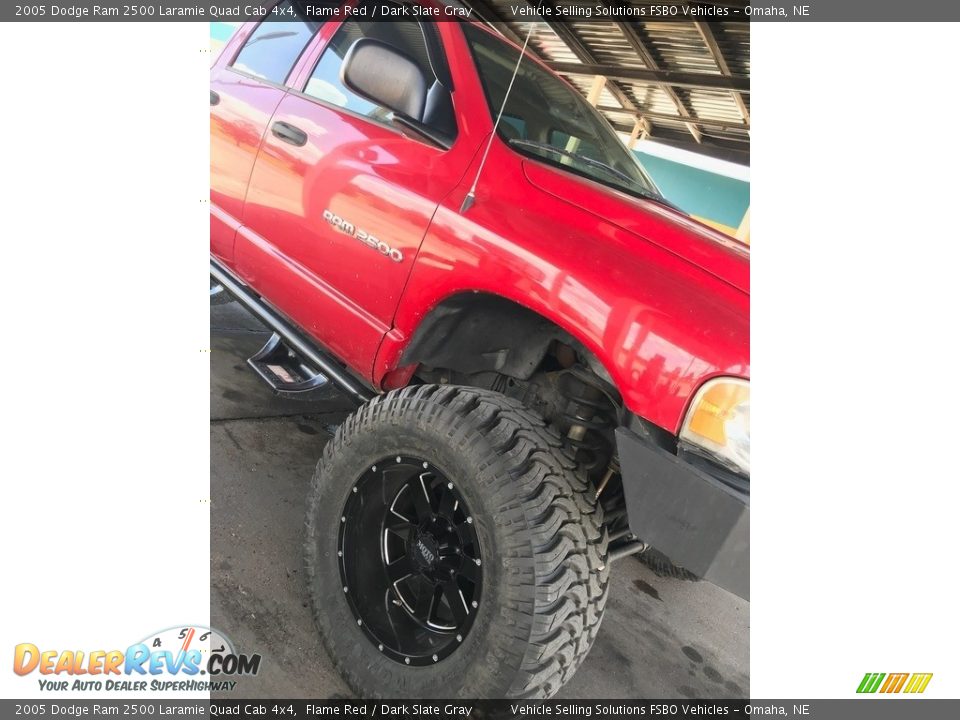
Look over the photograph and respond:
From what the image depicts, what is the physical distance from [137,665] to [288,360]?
1.55 m

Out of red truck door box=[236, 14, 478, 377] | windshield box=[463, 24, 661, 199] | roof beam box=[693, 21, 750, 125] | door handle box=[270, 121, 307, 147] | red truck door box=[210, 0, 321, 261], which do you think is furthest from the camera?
red truck door box=[210, 0, 321, 261]

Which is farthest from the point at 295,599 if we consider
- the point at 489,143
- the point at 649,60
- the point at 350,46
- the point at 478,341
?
the point at 649,60

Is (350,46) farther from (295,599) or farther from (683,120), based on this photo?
(295,599)

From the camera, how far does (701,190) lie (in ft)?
7.73

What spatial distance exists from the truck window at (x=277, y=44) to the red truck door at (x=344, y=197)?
138 mm

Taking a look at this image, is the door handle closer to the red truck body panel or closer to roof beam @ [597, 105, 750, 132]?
the red truck body panel

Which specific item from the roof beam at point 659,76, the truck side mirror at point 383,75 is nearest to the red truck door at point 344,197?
the truck side mirror at point 383,75

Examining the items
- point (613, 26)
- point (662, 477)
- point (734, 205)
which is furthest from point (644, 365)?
point (613, 26)

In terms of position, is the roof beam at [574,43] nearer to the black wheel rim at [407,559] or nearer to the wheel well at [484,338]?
the wheel well at [484,338]

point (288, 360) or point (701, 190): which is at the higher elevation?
point (701, 190)

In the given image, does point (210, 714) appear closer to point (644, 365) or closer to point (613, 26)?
point (644, 365)

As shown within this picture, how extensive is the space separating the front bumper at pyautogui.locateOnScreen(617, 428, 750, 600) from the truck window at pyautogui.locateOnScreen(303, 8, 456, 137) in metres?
1.20
